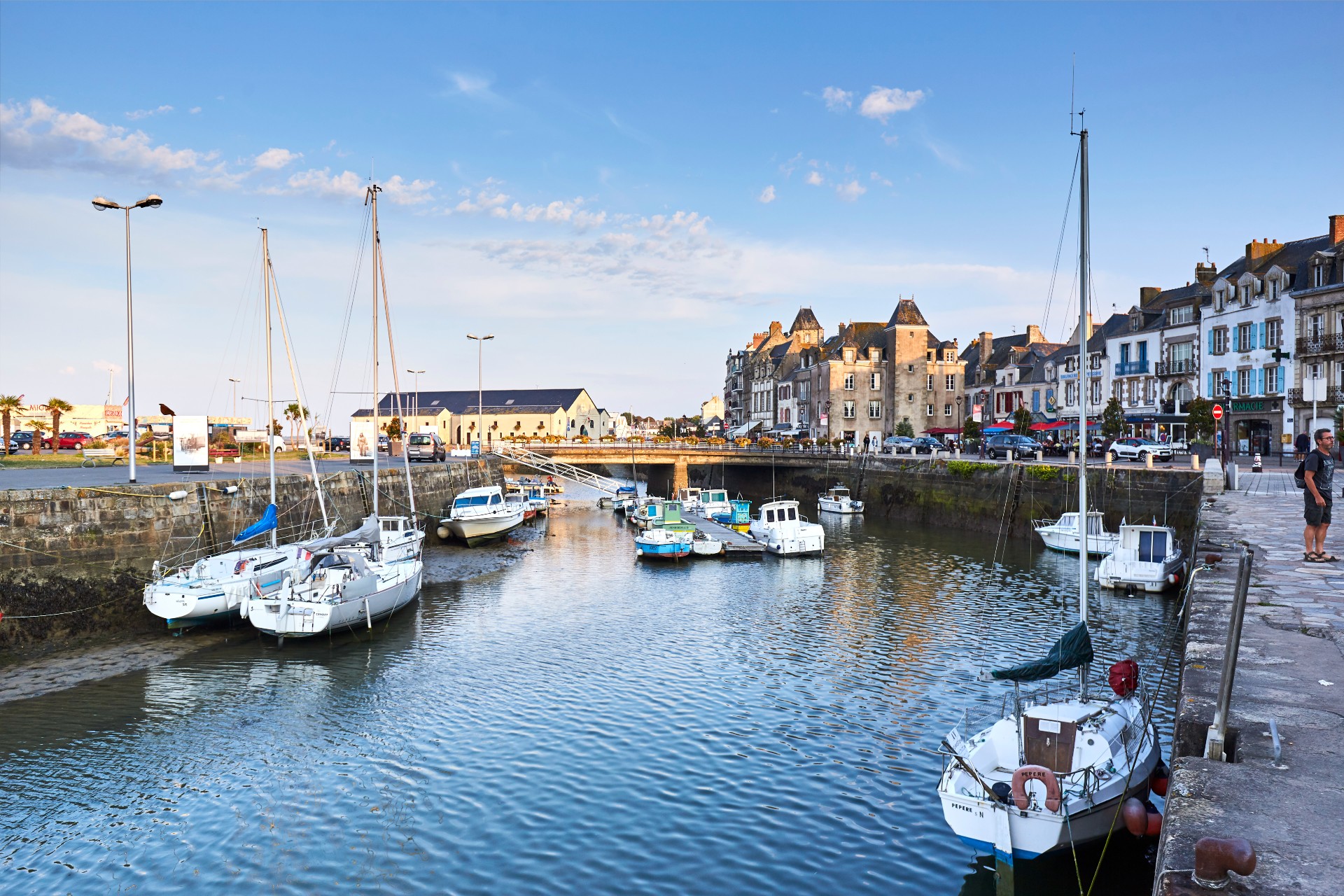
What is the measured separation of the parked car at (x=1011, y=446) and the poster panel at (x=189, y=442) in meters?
50.6

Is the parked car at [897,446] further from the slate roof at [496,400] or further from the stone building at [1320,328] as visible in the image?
the slate roof at [496,400]

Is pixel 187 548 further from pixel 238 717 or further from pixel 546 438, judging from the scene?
pixel 546 438

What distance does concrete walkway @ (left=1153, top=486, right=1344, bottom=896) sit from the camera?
23.5ft

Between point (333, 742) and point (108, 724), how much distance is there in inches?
205

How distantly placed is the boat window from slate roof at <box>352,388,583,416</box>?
11893cm

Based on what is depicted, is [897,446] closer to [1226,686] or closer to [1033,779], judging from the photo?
[1033,779]

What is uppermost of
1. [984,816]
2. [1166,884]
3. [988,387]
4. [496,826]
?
[988,387]

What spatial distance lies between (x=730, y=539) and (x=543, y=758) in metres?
31.1

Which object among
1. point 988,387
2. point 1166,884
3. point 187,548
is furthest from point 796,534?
point 988,387

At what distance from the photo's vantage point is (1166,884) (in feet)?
22.6

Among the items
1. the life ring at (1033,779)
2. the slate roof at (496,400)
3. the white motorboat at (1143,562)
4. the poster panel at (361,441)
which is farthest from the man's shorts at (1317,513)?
the slate roof at (496,400)

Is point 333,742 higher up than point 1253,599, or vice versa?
point 1253,599

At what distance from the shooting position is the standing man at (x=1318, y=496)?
16.9 metres

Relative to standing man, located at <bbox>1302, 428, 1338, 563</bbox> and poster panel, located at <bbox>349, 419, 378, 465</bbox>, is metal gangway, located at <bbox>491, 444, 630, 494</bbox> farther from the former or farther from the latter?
standing man, located at <bbox>1302, 428, 1338, 563</bbox>
